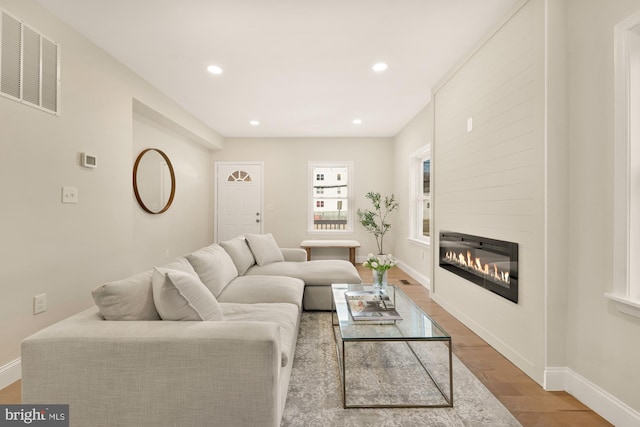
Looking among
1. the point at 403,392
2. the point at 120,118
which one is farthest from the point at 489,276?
the point at 120,118

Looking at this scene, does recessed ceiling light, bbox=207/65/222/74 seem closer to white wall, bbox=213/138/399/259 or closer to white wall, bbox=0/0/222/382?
white wall, bbox=0/0/222/382

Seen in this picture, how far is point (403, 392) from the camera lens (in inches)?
72.8

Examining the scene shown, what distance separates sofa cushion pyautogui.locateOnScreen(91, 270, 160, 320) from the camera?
56.9 inches

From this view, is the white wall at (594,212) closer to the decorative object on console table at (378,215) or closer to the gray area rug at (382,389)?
the gray area rug at (382,389)

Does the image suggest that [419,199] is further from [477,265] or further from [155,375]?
[155,375]

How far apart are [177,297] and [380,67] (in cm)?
287

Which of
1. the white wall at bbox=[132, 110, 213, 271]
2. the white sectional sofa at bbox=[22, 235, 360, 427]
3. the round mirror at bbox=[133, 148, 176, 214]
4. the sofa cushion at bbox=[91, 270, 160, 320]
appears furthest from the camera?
the white wall at bbox=[132, 110, 213, 271]

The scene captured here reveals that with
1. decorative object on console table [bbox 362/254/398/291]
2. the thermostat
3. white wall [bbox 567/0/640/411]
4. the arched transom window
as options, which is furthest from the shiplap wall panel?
the arched transom window

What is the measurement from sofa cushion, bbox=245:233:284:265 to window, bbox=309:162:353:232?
8.15 ft

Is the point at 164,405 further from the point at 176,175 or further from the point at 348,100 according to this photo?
the point at 176,175

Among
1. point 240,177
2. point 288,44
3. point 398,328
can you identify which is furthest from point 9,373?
point 240,177

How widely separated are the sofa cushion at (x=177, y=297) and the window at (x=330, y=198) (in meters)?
4.87

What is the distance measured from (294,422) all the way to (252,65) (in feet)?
10.0

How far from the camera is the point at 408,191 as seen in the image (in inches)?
211
